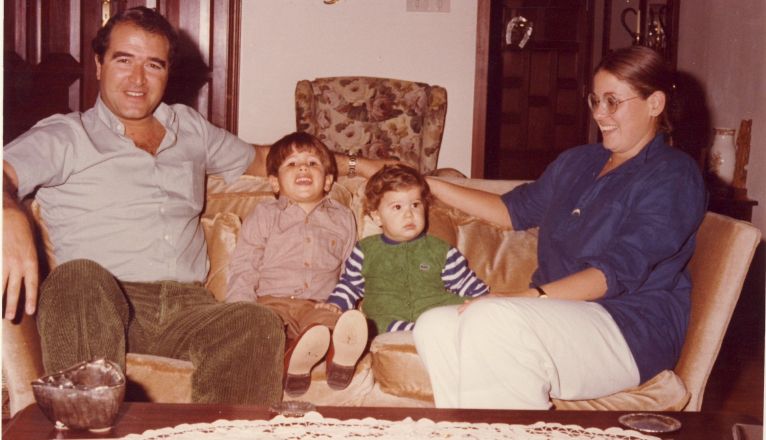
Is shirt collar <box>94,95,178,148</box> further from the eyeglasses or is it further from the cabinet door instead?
the cabinet door

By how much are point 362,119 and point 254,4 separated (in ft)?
3.01

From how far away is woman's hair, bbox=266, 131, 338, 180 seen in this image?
2652mm

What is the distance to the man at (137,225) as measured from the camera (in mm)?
2047

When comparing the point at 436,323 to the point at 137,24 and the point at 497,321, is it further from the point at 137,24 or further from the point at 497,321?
the point at 137,24

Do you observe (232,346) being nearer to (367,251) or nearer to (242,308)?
(242,308)

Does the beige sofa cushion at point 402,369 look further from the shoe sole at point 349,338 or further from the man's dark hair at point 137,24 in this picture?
the man's dark hair at point 137,24

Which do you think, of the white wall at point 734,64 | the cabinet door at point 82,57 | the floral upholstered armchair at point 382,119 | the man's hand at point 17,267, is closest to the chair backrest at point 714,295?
the man's hand at point 17,267

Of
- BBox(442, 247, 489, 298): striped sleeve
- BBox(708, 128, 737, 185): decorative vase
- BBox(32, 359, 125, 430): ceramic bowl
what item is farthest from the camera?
BBox(708, 128, 737, 185): decorative vase

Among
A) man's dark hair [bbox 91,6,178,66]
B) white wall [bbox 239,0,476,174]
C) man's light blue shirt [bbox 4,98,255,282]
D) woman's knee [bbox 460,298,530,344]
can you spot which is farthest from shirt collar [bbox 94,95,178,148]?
white wall [bbox 239,0,476,174]

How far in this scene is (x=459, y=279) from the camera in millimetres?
2646

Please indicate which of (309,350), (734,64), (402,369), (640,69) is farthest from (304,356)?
(734,64)

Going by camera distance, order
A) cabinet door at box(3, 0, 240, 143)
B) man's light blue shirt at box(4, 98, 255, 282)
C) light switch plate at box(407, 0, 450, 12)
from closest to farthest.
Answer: man's light blue shirt at box(4, 98, 255, 282) → light switch plate at box(407, 0, 450, 12) → cabinet door at box(3, 0, 240, 143)

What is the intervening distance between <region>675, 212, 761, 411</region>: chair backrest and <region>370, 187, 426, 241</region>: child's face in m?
0.79

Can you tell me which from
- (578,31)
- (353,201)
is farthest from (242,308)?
(578,31)
